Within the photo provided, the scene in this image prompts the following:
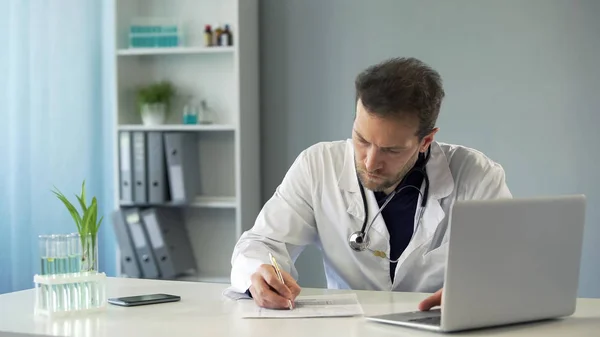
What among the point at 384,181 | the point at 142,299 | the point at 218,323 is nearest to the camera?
the point at 218,323

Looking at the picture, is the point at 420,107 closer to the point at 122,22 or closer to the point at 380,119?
the point at 380,119

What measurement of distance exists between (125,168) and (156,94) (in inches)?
15.1

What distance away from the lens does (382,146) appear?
2.08 meters

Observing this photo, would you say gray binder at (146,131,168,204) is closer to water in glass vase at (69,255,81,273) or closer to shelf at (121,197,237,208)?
shelf at (121,197,237,208)

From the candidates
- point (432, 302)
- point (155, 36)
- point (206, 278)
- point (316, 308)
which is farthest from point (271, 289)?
point (155, 36)

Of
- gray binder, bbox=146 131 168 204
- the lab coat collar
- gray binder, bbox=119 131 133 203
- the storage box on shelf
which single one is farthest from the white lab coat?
the storage box on shelf

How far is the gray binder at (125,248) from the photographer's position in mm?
3879

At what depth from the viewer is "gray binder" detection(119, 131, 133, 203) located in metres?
3.88

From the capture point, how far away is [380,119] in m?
2.05

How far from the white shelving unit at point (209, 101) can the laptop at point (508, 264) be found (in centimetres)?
230

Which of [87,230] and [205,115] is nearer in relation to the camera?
[87,230]

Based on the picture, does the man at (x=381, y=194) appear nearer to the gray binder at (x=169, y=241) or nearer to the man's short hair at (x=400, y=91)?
the man's short hair at (x=400, y=91)

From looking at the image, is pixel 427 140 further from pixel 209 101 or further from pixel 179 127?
pixel 209 101

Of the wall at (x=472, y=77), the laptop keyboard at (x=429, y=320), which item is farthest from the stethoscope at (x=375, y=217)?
the wall at (x=472, y=77)
